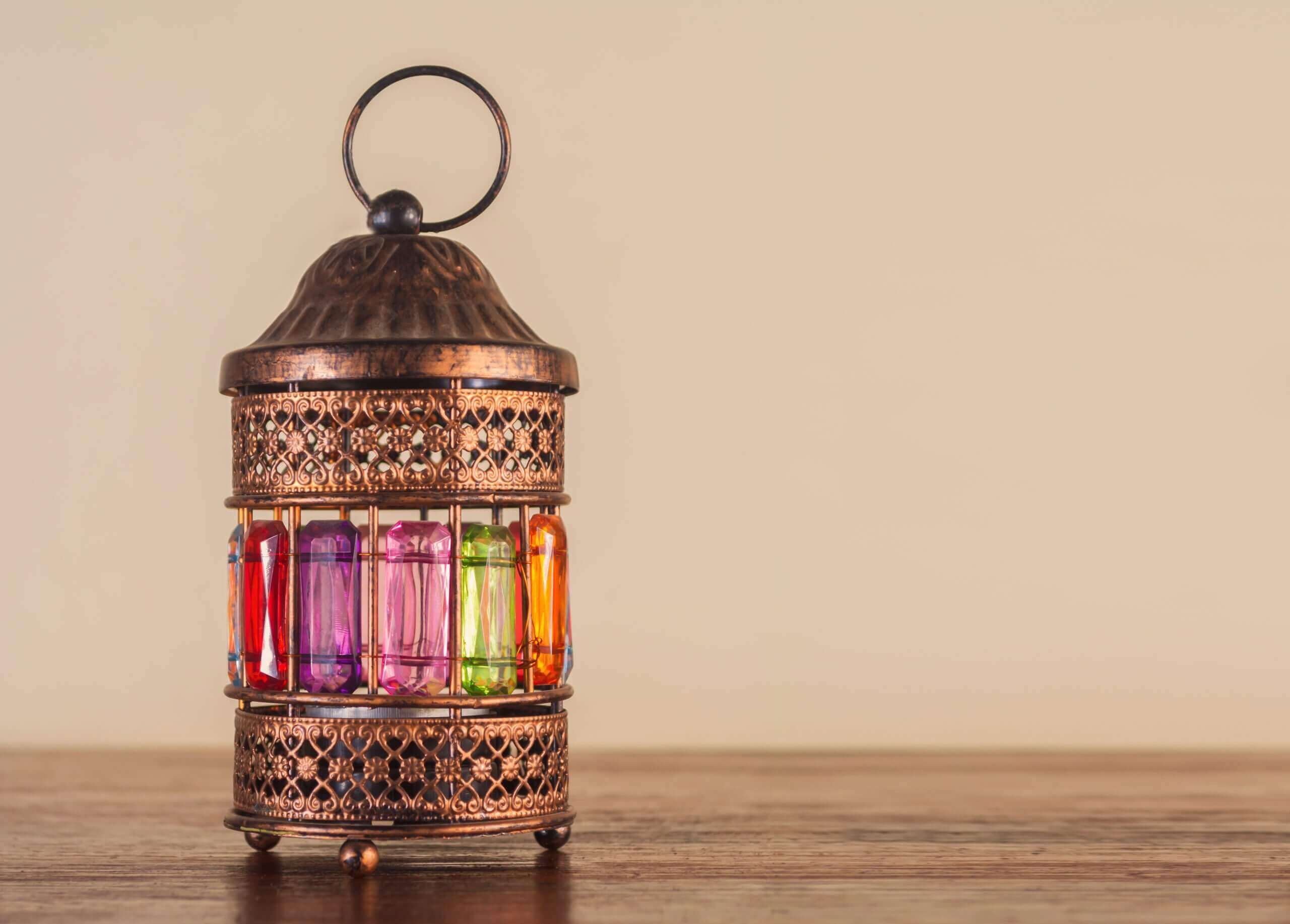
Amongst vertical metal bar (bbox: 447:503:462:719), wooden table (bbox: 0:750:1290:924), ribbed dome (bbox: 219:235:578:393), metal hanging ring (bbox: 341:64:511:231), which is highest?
metal hanging ring (bbox: 341:64:511:231)

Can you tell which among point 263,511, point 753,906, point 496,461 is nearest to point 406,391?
point 496,461

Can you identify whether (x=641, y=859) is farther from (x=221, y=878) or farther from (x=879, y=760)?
(x=879, y=760)

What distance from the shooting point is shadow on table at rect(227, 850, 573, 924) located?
1418 mm

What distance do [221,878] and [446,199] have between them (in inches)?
66.2

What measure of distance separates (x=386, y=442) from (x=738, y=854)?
1.79 ft

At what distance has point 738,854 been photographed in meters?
1.73

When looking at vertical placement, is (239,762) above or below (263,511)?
below

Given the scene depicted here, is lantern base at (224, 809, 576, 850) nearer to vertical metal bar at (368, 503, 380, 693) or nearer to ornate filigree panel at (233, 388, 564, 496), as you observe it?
vertical metal bar at (368, 503, 380, 693)

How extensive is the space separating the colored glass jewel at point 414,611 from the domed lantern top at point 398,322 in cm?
17

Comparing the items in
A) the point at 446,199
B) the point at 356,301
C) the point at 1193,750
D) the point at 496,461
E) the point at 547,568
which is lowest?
the point at 1193,750

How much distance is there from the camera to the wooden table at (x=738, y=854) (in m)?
1.45

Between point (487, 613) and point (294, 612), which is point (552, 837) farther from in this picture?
point (294, 612)

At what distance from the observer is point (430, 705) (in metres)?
1.68

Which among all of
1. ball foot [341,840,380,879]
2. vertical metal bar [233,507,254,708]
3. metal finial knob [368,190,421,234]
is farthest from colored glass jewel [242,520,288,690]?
metal finial knob [368,190,421,234]
